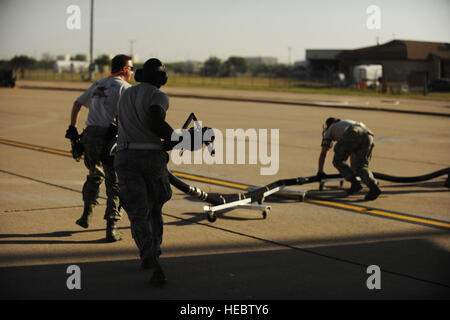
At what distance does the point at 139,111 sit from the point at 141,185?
0.63 m

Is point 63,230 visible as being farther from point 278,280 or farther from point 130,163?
point 278,280

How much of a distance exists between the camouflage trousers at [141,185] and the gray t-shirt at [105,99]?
1.36m

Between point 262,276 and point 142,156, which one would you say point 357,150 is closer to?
point 262,276

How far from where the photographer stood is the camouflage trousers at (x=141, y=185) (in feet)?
17.4

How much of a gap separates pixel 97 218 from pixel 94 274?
7.12 feet

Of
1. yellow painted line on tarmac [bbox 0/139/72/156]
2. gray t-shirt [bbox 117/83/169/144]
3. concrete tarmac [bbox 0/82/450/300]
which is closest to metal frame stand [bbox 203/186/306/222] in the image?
concrete tarmac [bbox 0/82/450/300]

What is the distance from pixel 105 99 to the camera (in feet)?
21.8

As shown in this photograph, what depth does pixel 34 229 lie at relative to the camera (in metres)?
6.99

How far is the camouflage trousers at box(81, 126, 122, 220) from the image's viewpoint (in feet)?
21.3

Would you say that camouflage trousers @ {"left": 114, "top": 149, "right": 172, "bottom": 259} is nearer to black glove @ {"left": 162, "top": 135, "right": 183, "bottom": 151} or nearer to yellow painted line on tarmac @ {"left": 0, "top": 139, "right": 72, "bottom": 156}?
black glove @ {"left": 162, "top": 135, "right": 183, "bottom": 151}

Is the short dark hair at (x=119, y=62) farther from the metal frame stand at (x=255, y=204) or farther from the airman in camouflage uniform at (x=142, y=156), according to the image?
the metal frame stand at (x=255, y=204)

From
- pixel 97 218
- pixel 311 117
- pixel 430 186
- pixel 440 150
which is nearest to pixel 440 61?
pixel 311 117

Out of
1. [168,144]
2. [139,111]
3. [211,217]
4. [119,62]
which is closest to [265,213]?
[211,217]
